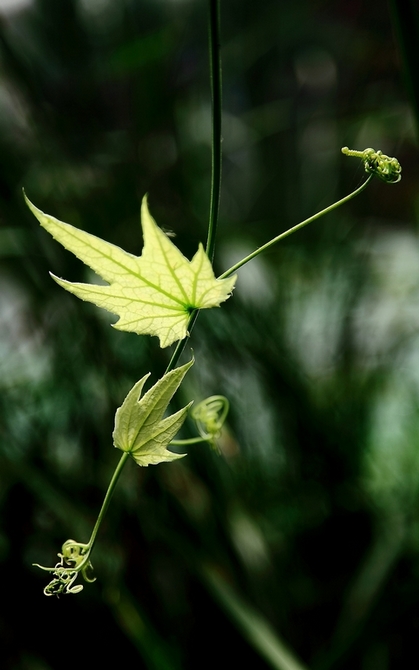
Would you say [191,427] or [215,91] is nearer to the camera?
[215,91]

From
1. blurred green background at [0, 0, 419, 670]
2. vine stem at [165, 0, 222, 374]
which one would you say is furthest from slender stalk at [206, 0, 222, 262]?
blurred green background at [0, 0, 419, 670]

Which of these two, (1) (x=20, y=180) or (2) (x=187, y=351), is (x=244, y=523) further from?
(1) (x=20, y=180)

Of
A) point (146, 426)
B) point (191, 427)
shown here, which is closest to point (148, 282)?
point (146, 426)

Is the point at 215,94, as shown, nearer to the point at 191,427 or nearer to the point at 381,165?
the point at 381,165

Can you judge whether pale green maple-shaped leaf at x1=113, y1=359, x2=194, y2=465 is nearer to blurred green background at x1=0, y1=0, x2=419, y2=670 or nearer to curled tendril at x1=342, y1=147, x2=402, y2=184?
curled tendril at x1=342, y1=147, x2=402, y2=184

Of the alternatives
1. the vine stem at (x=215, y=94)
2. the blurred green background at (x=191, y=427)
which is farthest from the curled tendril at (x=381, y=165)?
the blurred green background at (x=191, y=427)

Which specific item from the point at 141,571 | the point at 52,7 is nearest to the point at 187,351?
the point at 141,571
